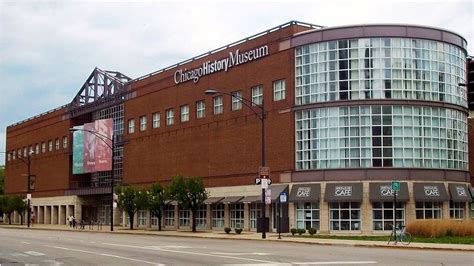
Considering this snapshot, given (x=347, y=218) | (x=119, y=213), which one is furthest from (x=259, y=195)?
(x=119, y=213)

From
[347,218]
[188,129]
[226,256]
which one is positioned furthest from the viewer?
[188,129]

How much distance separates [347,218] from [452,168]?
31.6 ft

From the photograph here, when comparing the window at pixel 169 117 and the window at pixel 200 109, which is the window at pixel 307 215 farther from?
the window at pixel 169 117

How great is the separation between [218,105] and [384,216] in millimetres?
20436

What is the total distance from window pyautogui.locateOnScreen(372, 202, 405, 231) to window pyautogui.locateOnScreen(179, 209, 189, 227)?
22.5 metres

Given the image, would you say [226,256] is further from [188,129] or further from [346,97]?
[188,129]

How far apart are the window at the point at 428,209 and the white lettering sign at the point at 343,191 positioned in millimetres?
5096

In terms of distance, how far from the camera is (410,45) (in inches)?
1998

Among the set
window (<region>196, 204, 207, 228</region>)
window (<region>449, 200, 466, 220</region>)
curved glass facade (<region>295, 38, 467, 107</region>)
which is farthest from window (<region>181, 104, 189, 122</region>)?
window (<region>449, 200, 466, 220</region>)

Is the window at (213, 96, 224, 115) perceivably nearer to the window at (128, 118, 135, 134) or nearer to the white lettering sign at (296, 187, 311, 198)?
the white lettering sign at (296, 187, 311, 198)

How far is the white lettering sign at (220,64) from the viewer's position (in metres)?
57.7

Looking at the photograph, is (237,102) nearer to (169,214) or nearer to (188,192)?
(188,192)

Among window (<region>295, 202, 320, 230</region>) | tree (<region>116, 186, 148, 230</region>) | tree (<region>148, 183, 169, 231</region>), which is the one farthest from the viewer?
tree (<region>116, 186, 148, 230</region>)

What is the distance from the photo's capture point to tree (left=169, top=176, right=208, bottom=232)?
5681 cm
